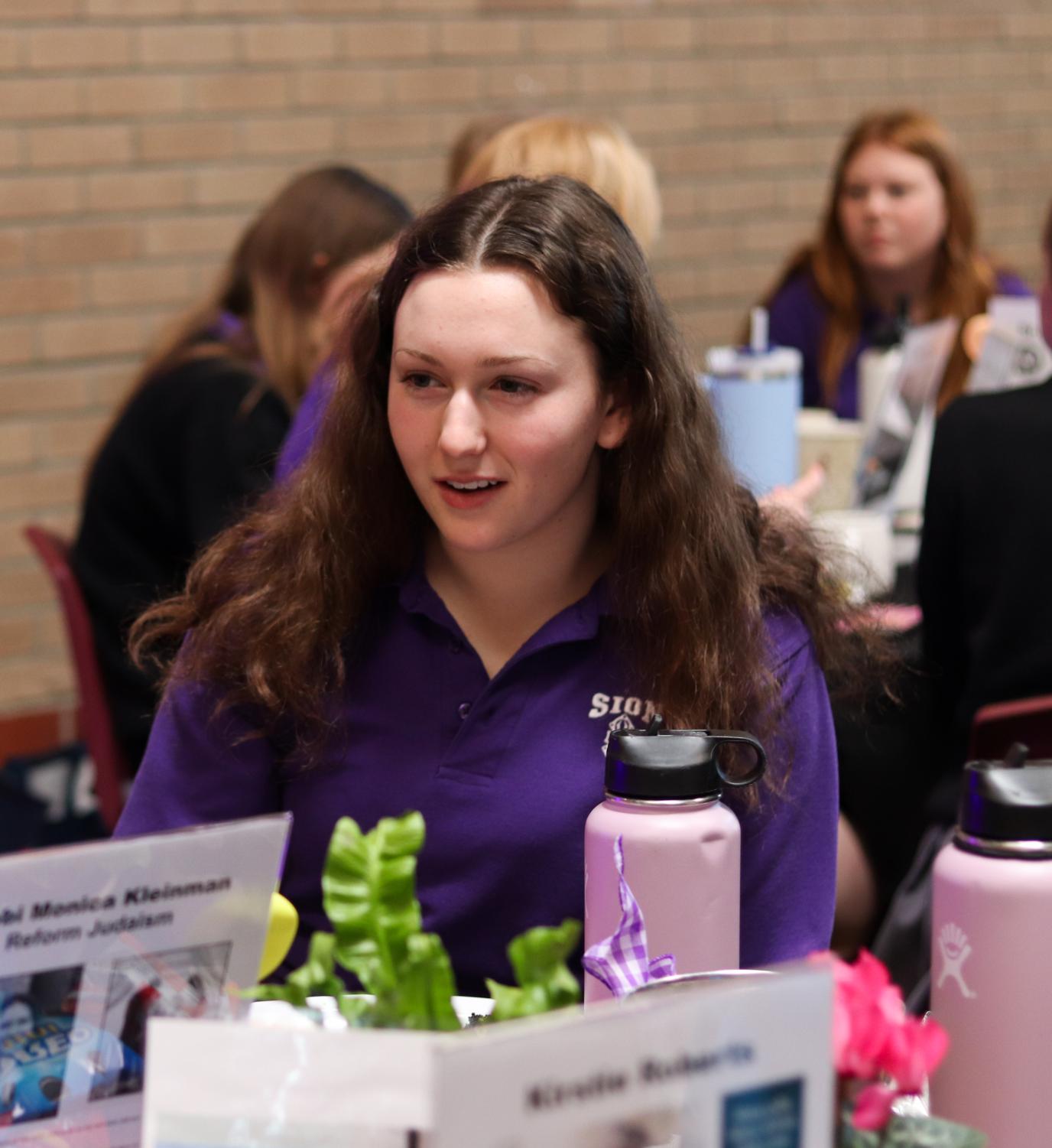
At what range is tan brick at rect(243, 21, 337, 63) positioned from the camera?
3.58 m

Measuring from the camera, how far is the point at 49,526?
137 inches

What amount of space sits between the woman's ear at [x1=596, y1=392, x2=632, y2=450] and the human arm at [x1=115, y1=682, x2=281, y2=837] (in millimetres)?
377

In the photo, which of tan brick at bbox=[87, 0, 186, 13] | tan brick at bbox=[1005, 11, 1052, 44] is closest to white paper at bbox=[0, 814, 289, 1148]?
tan brick at bbox=[87, 0, 186, 13]

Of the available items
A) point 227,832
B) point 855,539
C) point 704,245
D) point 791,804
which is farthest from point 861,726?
point 704,245

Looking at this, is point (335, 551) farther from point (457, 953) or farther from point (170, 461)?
point (170, 461)

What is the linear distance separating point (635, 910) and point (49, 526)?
2.74 metres

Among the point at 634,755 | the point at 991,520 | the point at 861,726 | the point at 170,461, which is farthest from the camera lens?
the point at 170,461

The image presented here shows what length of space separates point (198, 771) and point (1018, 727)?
975 mm

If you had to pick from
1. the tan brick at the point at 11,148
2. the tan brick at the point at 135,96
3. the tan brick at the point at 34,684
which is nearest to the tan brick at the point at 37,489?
the tan brick at the point at 34,684

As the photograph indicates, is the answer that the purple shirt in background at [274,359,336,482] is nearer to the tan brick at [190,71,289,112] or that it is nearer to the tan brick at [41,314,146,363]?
the tan brick at [41,314,146,363]

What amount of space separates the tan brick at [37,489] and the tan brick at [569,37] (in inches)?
60.5

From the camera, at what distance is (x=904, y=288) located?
393 cm

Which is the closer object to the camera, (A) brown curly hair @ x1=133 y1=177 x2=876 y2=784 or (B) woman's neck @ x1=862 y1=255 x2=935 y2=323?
(A) brown curly hair @ x1=133 y1=177 x2=876 y2=784

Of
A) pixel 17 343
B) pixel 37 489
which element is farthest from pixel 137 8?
pixel 37 489
